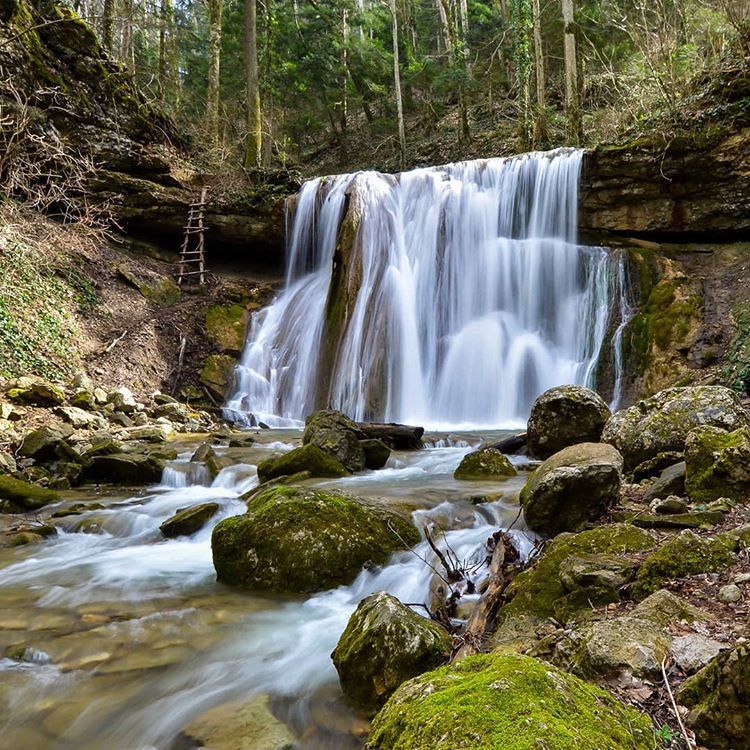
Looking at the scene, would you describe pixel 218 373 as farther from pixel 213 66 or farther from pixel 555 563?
pixel 555 563

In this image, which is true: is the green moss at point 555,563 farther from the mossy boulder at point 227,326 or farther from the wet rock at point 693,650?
the mossy boulder at point 227,326

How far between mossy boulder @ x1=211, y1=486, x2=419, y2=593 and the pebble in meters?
2.29

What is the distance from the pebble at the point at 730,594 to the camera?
2.52 metres

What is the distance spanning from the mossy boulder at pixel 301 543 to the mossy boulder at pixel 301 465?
2172mm

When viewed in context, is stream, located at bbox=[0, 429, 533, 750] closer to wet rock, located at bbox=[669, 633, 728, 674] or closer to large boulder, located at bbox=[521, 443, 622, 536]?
large boulder, located at bbox=[521, 443, 622, 536]

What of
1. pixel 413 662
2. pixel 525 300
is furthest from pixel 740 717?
pixel 525 300

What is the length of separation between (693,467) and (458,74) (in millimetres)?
20606

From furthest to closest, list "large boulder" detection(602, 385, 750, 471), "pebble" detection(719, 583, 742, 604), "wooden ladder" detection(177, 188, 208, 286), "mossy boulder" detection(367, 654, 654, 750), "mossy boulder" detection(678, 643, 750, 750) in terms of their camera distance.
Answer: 1. "wooden ladder" detection(177, 188, 208, 286)
2. "large boulder" detection(602, 385, 750, 471)
3. "pebble" detection(719, 583, 742, 604)
4. "mossy boulder" detection(678, 643, 750, 750)
5. "mossy boulder" detection(367, 654, 654, 750)

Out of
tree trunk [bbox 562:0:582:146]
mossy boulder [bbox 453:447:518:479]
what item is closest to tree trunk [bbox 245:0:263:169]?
tree trunk [bbox 562:0:582:146]

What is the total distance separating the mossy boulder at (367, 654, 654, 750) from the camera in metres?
1.48

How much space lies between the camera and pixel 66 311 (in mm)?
12320

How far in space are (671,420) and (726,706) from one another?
455cm

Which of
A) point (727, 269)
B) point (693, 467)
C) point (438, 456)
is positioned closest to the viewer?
point (693, 467)

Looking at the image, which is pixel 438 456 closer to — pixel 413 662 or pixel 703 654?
pixel 413 662
